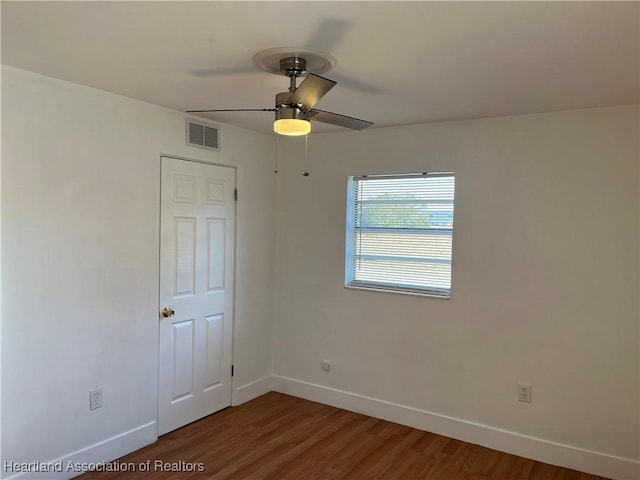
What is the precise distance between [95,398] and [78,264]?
0.85 meters

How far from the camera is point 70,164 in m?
2.74

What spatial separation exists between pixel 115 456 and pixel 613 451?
10.3ft

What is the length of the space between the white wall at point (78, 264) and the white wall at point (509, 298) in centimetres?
147

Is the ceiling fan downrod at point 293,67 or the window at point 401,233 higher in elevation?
the ceiling fan downrod at point 293,67

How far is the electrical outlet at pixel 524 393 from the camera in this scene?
3.23 m

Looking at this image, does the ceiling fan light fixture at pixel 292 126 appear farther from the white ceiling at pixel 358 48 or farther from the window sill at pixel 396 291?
the window sill at pixel 396 291

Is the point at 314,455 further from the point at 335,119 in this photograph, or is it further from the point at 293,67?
the point at 293,67

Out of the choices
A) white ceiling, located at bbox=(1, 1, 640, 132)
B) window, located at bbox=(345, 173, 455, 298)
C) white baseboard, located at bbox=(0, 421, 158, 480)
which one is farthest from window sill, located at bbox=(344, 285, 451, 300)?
white baseboard, located at bbox=(0, 421, 158, 480)

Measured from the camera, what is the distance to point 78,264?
279cm

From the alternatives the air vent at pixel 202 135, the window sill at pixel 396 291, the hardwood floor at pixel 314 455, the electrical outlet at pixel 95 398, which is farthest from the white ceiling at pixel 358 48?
the hardwood floor at pixel 314 455

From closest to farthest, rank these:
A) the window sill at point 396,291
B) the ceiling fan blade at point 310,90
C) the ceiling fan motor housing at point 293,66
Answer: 1. the ceiling fan blade at point 310,90
2. the ceiling fan motor housing at point 293,66
3. the window sill at point 396,291

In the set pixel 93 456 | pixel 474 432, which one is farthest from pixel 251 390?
pixel 474 432

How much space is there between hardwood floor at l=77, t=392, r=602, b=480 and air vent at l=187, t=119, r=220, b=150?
2.12 m

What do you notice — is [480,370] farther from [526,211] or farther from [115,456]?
[115,456]
